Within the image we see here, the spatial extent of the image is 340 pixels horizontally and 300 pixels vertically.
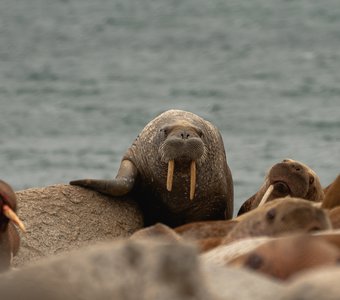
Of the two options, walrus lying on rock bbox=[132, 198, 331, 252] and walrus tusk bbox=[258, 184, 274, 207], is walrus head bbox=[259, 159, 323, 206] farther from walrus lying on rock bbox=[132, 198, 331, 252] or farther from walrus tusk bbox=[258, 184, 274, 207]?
walrus lying on rock bbox=[132, 198, 331, 252]

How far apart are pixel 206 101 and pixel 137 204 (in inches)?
1380

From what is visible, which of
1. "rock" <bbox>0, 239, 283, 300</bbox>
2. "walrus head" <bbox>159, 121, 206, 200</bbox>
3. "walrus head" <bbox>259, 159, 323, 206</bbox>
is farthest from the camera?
"walrus head" <bbox>159, 121, 206, 200</bbox>

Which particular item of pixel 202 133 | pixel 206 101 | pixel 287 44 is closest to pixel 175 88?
pixel 206 101

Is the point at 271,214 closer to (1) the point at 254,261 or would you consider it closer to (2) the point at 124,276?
(1) the point at 254,261

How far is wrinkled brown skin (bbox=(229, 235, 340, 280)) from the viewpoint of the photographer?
583cm

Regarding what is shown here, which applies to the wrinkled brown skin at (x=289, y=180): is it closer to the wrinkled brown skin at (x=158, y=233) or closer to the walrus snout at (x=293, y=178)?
the walrus snout at (x=293, y=178)

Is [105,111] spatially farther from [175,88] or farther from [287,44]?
[287,44]

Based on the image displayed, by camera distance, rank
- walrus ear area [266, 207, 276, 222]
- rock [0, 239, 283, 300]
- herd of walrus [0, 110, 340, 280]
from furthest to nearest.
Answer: herd of walrus [0, 110, 340, 280] < walrus ear area [266, 207, 276, 222] < rock [0, 239, 283, 300]

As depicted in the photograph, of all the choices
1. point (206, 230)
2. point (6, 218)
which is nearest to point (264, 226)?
point (206, 230)

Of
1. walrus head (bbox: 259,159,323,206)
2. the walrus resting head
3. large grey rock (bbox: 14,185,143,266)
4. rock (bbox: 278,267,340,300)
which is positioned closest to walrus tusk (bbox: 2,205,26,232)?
the walrus resting head

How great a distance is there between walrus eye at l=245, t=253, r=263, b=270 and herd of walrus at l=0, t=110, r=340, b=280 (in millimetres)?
1280

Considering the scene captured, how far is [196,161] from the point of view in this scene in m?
11.9

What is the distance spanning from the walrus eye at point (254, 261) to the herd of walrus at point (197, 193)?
1.28m

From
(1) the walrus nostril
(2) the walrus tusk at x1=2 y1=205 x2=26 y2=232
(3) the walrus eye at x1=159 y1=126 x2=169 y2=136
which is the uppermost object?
(2) the walrus tusk at x1=2 y1=205 x2=26 y2=232
